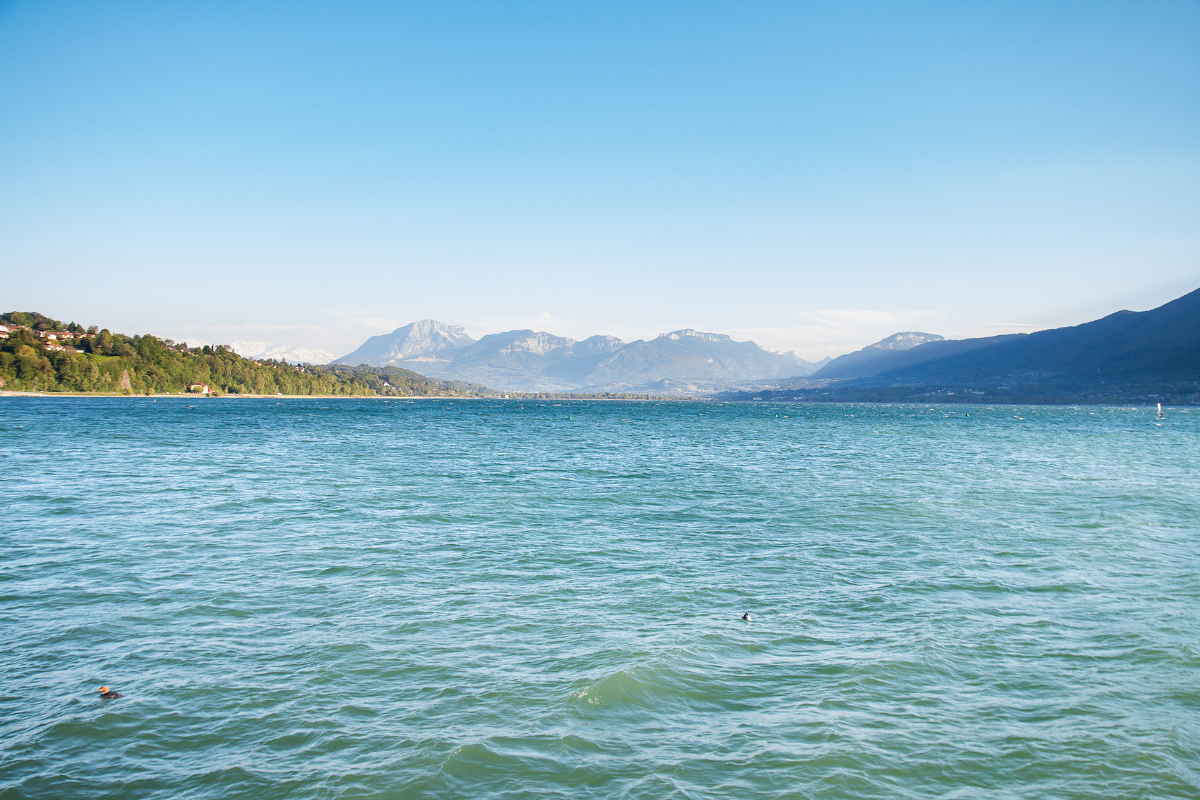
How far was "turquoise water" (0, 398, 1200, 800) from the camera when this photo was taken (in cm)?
745

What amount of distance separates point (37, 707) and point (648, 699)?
322 inches

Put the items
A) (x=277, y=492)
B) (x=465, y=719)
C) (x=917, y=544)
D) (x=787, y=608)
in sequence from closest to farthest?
(x=465, y=719)
(x=787, y=608)
(x=917, y=544)
(x=277, y=492)

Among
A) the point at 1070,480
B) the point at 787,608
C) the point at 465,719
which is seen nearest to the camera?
the point at 465,719

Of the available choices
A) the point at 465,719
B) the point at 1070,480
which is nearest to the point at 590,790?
the point at 465,719

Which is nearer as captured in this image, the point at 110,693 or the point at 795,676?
the point at 110,693

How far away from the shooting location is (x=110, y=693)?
898 centimetres

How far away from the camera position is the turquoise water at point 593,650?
745cm

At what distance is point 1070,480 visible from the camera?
34.9m

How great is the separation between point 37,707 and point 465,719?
5711 mm

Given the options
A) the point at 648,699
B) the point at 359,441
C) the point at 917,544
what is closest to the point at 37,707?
the point at 648,699

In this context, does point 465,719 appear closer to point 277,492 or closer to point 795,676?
point 795,676

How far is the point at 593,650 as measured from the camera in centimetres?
1074

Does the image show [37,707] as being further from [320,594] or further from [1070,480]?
[1070,480]

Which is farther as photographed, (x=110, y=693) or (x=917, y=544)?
(x=917, y=544)
